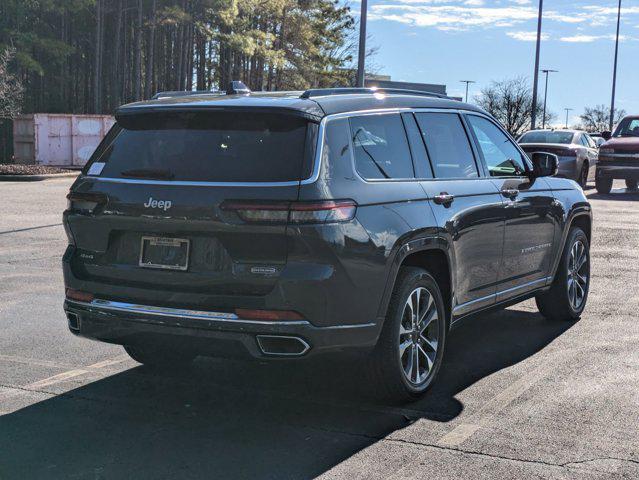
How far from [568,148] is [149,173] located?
20.0 meters

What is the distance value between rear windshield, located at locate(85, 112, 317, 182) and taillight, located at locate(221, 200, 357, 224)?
0.50ft

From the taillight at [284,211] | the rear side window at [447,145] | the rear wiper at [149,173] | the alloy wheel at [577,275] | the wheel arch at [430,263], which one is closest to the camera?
the taillight at [284,211]

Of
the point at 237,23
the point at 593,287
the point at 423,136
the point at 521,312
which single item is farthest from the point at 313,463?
the point at 237,23

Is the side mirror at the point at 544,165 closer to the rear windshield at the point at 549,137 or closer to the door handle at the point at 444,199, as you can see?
the door handle at the point at 444,199

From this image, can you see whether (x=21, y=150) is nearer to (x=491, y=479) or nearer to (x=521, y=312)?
(x=521, y=312)

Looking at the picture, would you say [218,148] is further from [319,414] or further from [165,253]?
[319,414]

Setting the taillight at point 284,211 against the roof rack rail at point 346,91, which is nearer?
the taillight at point 284,211

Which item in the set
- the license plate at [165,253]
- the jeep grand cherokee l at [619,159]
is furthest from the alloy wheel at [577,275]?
the jeep grand cherokee l at [619,159]

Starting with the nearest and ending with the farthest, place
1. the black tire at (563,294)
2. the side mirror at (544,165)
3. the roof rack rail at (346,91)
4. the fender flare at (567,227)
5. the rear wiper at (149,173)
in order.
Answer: the rear wiper at (149,173)
the roof rack rail at (346,91)
the side mirror at (544,165)
the fender flare at (567,227)
the black tire at (563,294)

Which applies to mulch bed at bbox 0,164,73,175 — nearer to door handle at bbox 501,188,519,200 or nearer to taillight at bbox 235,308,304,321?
door handle at bbox 501,188,519,200

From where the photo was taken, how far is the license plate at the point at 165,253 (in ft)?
15.3

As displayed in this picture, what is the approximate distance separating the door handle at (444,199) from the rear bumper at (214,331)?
3.42 feet

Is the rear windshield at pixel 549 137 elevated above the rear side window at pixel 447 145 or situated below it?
below

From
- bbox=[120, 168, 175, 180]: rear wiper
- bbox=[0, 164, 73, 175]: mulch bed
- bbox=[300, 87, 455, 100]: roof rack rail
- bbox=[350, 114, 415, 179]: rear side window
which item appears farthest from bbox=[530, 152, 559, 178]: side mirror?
bbox=[0, 164, 73, 175]: mulch bed
